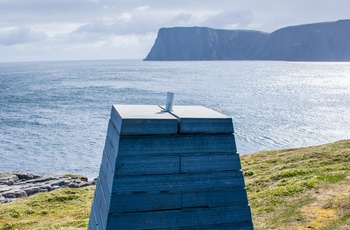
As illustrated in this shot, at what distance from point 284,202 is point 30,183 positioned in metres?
25.2

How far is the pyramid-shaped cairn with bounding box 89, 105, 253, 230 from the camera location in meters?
4.82

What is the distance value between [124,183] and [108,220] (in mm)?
451

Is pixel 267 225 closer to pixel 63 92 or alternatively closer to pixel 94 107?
pixel 94 107

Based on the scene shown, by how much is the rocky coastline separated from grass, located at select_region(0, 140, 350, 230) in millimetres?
5380

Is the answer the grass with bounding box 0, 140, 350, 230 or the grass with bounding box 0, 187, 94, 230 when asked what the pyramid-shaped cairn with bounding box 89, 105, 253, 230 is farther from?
the grass with bounding box 0, 187, 94, 230

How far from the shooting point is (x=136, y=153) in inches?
191


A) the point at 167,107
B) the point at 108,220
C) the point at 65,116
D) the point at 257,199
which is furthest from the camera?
the point at 65,116

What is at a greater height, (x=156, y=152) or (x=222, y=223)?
(x=156, y=152)

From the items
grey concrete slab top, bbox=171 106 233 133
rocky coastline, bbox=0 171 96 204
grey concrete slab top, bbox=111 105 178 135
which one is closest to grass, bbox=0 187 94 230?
rocky coastline, bbox=0 171 96 204

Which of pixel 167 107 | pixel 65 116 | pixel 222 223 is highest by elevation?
pixel 167 107

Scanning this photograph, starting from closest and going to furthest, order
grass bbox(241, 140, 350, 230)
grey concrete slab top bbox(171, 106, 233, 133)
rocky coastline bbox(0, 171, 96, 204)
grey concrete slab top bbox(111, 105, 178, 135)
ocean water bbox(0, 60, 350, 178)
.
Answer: grey concrete slab top bbox(111, 105, 178, 135) → grey concrete slab top bbox(171, 106, 233, 133) → grass bbox(241, 140, 350, 230) → rocky coastline bbox(0, 171, 96, 204) → ocean water bbox(0, 60, 350, 178)

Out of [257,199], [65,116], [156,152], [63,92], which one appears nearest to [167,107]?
[156,152]

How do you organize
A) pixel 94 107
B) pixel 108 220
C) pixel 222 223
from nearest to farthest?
pixel 108 220 → pixel 222 223 → pixel 94 107

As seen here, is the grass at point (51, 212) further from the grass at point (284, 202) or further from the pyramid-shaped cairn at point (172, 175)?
the pyramid-shaped cairn at point (172, 175)
